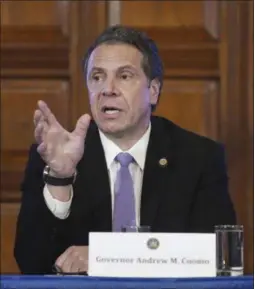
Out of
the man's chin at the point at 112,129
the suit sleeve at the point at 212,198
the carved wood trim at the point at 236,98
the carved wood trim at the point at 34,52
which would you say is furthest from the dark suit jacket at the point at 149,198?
the carved wood trim at the point at 34,52

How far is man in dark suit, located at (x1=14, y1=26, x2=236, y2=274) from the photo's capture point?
1.96 meters

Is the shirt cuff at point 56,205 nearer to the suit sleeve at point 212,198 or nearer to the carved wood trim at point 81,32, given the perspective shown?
the suit sleeve at point 212,198

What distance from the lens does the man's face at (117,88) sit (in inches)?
79.2

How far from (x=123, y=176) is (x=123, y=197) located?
59 mm

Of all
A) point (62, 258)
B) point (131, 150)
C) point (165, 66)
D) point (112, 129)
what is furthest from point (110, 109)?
point (165, 66)

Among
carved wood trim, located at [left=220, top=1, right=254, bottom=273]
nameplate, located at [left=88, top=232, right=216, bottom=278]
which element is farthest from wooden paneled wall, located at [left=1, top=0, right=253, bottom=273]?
nameplate, located at [left=88, top=232, right=216, bottom=278]

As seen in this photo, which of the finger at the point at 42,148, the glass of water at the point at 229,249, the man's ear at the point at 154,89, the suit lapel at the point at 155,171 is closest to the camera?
the glass of water at the point at 229,249

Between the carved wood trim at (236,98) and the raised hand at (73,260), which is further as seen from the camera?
the carved wood trim at (236,98)

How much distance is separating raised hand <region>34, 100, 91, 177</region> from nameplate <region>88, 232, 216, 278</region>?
377mm

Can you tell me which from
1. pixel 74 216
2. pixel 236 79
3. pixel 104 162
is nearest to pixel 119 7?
pixel 236 79

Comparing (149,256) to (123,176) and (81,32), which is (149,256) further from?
(81,32)

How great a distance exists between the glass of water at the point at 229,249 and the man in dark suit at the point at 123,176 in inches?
16.0

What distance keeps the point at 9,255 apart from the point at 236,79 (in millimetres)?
1048

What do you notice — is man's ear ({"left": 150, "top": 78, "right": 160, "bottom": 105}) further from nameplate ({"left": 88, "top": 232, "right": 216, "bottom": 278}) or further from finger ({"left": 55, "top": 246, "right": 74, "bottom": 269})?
nameplate ({"left": 88, "top": 232, "right": 216, "bottom": 278})
